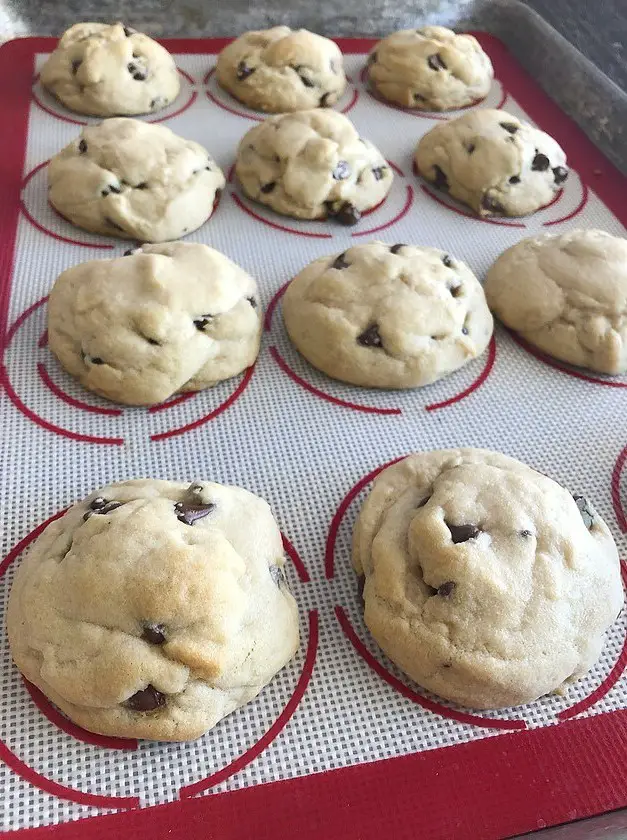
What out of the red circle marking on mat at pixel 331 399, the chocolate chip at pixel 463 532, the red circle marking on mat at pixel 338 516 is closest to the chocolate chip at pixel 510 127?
the red circle marking on mat at pixel 331 399

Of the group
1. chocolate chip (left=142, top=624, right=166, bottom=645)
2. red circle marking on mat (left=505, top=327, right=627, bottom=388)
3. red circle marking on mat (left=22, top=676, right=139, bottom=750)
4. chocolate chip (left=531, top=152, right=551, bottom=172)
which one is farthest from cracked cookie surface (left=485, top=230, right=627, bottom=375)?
red circle marking on mat (left=22, top=676, right=139, bottom=750)

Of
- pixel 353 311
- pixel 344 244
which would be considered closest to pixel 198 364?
pixel 353 311

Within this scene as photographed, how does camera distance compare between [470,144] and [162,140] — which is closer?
[162,140]

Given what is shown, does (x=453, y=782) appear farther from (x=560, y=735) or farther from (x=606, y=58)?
(x=606, y=58)

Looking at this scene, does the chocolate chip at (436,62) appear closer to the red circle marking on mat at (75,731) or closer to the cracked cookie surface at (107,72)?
the cracked cookie surface at (107,72)

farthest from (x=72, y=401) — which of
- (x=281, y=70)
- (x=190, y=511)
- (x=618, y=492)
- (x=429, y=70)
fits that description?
(x=429, y=70)
